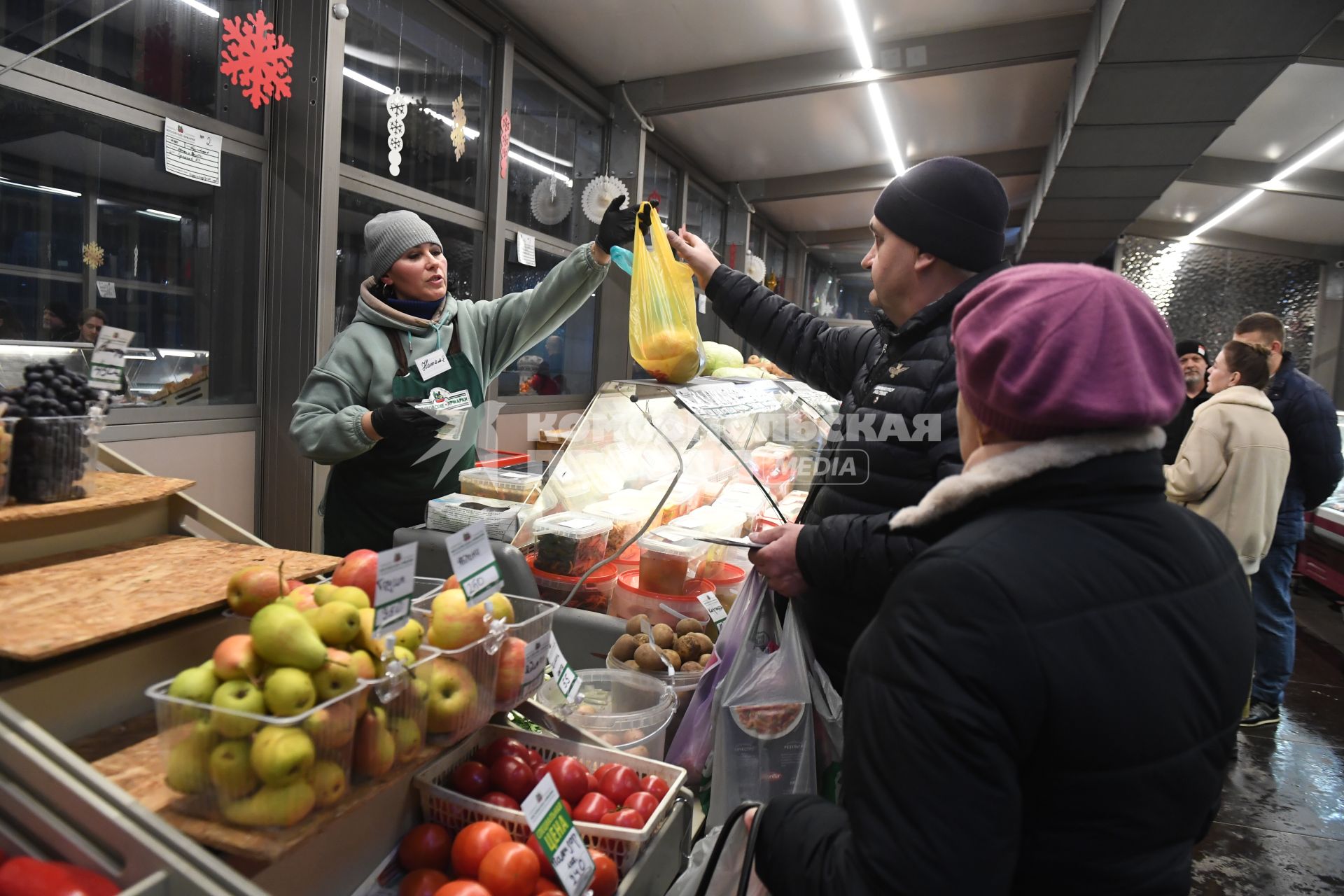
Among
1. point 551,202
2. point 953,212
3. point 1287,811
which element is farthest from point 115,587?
point 551,202

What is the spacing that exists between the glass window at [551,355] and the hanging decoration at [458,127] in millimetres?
708

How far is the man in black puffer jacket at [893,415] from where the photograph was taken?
148 centimetres

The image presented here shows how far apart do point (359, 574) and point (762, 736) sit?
0.86 m

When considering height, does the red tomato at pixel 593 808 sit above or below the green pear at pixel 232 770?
below

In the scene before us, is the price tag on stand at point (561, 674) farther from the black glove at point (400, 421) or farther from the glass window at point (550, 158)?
the glass window at point (550, 158)

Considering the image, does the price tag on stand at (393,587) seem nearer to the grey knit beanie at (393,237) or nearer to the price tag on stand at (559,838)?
the price tag on stand at (559,838)

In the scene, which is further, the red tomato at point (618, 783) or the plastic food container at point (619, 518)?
the plastic food container at point (619, 518)

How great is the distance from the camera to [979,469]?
887mm

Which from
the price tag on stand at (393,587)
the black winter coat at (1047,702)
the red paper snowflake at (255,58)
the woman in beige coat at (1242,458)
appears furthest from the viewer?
the woman in beige coat at (1242,458)

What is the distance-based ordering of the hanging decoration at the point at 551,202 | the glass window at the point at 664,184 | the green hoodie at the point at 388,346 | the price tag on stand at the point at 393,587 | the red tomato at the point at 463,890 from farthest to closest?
the glass window at the point at 664,184 < the hanging decoration at the point at 551,202 < the green hoodie at the point at 388,346 < the red tomato at the point at 463,890 < the price tag on stand at the point at 393,587

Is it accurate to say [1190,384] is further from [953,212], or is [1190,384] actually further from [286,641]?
[286,641]

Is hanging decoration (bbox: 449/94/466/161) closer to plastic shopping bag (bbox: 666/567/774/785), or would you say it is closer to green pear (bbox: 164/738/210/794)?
plastic shopping bag (bbox: 666/567/774/785)

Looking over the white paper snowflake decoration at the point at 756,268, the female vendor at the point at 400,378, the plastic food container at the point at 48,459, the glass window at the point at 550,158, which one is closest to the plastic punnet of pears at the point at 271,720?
the plastic food container at the point at 48,459

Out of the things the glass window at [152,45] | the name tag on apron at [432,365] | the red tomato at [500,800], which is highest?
the glass window at [152,45]
